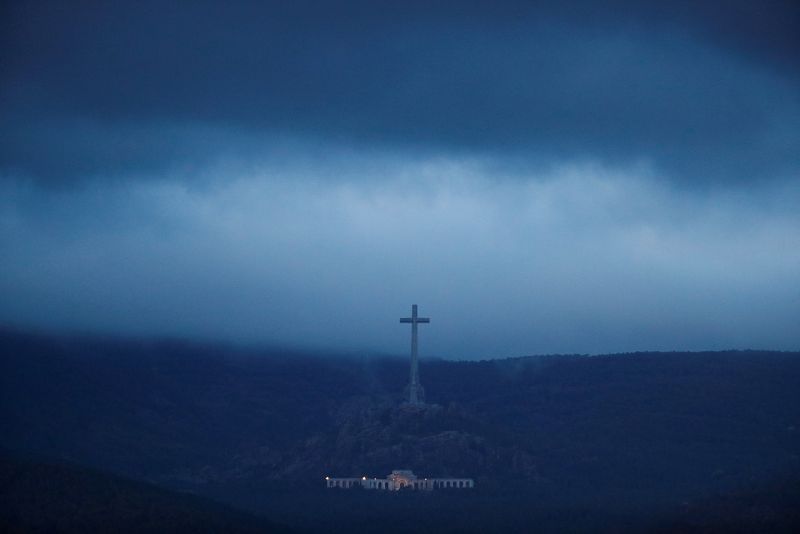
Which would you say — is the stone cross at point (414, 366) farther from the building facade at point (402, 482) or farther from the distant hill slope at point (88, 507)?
the distant hill slope at point (88, 507)

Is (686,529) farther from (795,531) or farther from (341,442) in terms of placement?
(341,442)

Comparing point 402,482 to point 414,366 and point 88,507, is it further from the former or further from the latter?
point 88,507

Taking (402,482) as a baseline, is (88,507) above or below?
below

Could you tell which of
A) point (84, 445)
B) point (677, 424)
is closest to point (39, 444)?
point (84, 445)

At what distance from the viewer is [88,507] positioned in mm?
125375

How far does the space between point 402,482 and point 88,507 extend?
50.3 m

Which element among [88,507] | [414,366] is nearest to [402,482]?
[414,366]

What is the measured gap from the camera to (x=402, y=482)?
169 m

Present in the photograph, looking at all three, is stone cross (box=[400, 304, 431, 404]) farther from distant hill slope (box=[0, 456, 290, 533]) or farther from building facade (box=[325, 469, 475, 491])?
distant hill slope (box=[0, 456, 290, 533])

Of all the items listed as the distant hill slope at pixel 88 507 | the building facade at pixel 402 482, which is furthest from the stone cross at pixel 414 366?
the distant hill slope at pixel 88 507

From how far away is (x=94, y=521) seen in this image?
123500 mm

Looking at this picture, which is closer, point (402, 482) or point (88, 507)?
point (88, 507)

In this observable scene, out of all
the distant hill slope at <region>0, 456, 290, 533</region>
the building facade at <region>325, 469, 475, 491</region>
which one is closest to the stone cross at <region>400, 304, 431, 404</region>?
the building facade at <region>325, 469, 475, 491</region>

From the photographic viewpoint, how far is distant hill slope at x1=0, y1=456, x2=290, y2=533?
121438 millimetres
